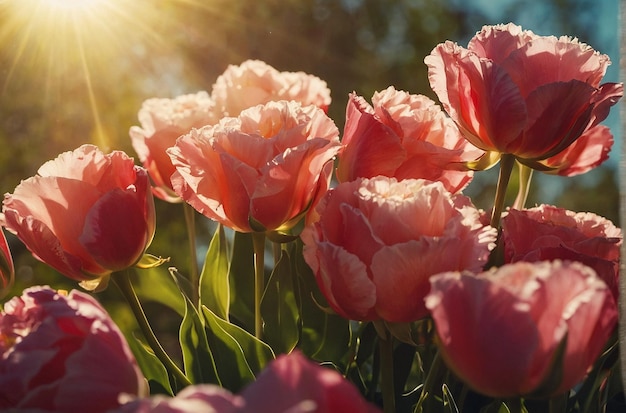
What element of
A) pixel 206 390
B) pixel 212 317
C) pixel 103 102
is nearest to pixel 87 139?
pixel 103 102

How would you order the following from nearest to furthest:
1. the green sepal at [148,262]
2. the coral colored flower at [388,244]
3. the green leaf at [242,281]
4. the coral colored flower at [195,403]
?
1. the coral colored flower at [195,403]
2. the coral colored flower at [388,244]
3. the green sepal at [148,262]
4. the green leaf at [242,281]

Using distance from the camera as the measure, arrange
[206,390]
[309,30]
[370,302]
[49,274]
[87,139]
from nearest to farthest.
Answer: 1. [206,390]
2. [370,302]
3. [49,274]
4. [87,139]
5. [309,30]

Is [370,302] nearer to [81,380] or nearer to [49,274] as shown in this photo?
[81,380]

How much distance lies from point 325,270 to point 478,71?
13 centimetres

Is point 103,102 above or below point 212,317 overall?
below

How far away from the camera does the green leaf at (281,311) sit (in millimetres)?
500

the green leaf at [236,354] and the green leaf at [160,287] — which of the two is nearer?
the green leaf at [236,354]

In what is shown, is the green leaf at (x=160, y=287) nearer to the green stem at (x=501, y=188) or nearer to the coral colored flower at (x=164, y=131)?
the coral colored flower at (x=164, y=131)

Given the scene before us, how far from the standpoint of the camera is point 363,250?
0.37 metres

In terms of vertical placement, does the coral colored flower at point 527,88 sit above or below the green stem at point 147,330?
above

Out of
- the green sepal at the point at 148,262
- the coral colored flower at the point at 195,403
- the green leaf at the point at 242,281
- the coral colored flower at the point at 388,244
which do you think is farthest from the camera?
the green leaf at the point at 242,281

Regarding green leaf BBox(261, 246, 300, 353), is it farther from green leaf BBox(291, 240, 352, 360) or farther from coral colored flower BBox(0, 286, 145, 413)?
coral colored flower BBox(0, 286, 145, 413)

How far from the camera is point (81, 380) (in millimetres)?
297

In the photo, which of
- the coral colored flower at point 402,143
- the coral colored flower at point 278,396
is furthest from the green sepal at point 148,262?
the coral colored flower at point 278,396
